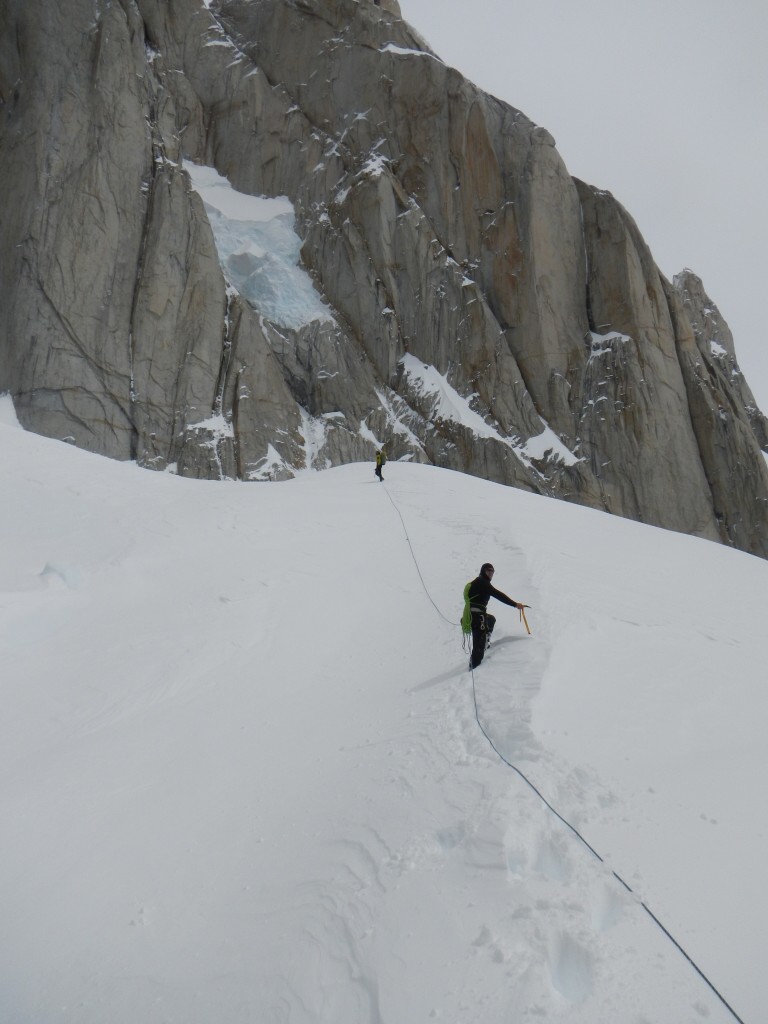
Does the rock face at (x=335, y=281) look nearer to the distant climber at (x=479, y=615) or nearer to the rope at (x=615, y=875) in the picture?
the distant climber at (x=479, y=615)

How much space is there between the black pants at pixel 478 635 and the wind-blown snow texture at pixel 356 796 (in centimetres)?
14

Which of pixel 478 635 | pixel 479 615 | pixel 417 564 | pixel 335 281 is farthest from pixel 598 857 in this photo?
pixel 335 281

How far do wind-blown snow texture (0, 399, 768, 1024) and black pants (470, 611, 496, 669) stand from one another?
14cm

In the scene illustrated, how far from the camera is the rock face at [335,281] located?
143 feet

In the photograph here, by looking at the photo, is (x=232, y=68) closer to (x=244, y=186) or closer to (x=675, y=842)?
(x=244, y=186)

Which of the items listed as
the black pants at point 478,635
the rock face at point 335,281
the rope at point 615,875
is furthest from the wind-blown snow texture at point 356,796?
the rock face at point 335,281

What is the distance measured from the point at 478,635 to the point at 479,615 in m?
0.24

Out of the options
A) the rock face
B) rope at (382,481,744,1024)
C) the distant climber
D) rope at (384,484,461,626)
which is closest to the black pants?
the distant climber

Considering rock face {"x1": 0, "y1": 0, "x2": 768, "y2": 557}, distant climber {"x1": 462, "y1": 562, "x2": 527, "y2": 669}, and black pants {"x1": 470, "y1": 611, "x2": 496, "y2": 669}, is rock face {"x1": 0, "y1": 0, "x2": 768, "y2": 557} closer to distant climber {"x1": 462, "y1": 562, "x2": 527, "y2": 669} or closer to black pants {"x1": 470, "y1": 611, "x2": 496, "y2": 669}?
distant climber {"x1": 462, "y1": 562, "x2": 527, "y2": 669}

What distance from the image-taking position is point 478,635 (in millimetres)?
7863

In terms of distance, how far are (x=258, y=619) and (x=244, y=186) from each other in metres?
58.1


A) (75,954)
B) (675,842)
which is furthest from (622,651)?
(75,954)

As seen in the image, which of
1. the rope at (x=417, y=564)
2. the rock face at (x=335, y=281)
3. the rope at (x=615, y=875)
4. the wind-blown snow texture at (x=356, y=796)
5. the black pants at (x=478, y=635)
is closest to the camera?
the rope at (x=615, y=875)

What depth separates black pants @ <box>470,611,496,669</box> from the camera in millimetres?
7824
